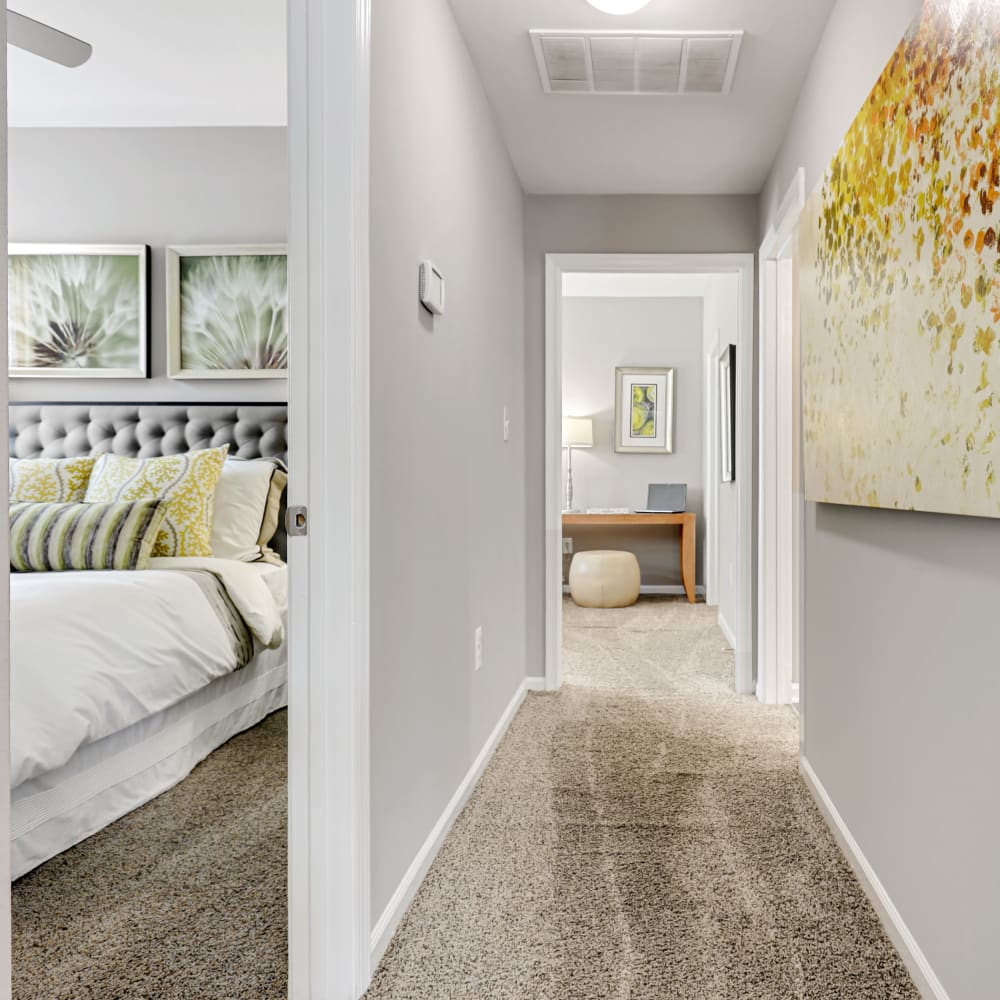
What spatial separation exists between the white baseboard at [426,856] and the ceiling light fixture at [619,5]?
2.25 m

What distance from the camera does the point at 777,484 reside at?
365 centimetres

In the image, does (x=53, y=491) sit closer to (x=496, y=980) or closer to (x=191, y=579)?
(x=191, y=579)

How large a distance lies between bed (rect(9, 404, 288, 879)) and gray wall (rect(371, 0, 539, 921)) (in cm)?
85

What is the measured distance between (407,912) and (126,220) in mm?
3273

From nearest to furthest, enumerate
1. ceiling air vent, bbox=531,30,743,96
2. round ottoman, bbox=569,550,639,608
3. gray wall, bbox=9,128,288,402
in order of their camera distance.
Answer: ceiling air vent, bbox=531,30,743,96 < gray wall, bbox=9,128,288,402 < round ottoman, bbox=569,550,639,608

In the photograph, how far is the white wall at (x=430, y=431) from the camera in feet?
5.70

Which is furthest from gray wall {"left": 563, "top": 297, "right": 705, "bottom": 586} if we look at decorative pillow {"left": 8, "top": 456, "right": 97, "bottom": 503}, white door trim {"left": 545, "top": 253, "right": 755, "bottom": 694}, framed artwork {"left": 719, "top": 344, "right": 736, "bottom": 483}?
decorative pillow {"left": 8, "top": 456, "right": 97, "bottom": 503}

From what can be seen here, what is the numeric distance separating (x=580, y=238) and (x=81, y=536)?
2.50 metres

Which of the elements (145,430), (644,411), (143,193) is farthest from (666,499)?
(143,193)

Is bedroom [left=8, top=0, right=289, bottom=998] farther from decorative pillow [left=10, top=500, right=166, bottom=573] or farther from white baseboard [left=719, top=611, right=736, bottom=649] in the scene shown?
white baseboard [left=719, top=611, right=736, bottom=649]

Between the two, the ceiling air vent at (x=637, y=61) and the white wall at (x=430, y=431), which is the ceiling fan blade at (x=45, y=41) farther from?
Result: the ceiling air vent at (x=637, y=61)

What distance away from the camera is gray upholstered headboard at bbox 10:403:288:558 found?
370 cm

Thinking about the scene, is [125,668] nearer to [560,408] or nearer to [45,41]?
[45,41]

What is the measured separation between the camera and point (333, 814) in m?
1.53
